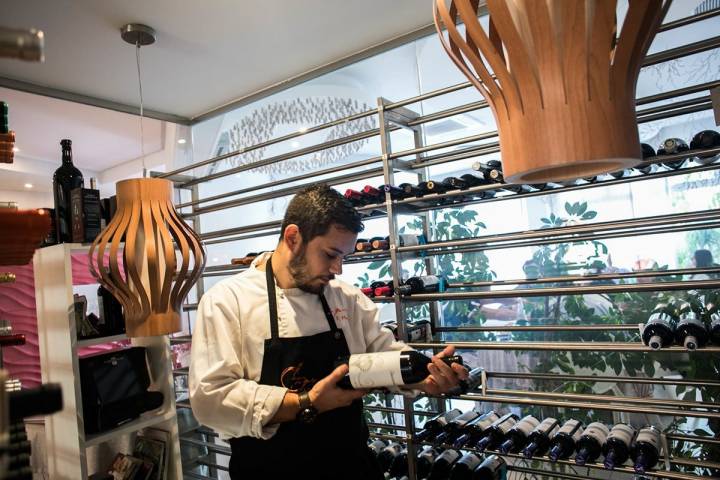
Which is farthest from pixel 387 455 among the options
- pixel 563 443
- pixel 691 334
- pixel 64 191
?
pixel 64 191

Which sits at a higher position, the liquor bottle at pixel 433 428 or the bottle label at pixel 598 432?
the bottle label at pixel 598 432

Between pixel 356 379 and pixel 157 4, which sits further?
pixel 157 4

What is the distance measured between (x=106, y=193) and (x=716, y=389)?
4.64m

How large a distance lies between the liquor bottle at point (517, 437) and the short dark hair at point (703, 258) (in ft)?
3.92

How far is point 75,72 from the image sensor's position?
11.9 ft

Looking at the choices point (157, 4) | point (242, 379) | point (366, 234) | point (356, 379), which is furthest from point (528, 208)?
point (157, 4)

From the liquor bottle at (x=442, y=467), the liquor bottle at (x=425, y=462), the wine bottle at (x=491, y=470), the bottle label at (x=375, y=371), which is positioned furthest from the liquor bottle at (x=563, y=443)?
the bottle label at (x=375, y=371)

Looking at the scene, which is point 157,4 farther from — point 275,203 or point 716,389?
point 716,389

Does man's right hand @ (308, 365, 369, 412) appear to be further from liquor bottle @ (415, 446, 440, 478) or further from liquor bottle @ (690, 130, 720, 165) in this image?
liquor bottle @ (690, 130, 720, 165)

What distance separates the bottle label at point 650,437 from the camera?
2.30 meters

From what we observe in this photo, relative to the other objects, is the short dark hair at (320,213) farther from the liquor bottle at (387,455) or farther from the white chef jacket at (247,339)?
the liquor bottle at (387,455)

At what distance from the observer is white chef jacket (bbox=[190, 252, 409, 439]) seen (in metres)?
1.84

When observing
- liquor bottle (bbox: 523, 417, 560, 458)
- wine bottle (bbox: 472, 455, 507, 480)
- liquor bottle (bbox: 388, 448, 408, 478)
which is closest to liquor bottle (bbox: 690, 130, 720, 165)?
liquor bottle (bbox: 523, 417, 560, 458)

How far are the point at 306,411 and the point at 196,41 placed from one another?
8.38ft
